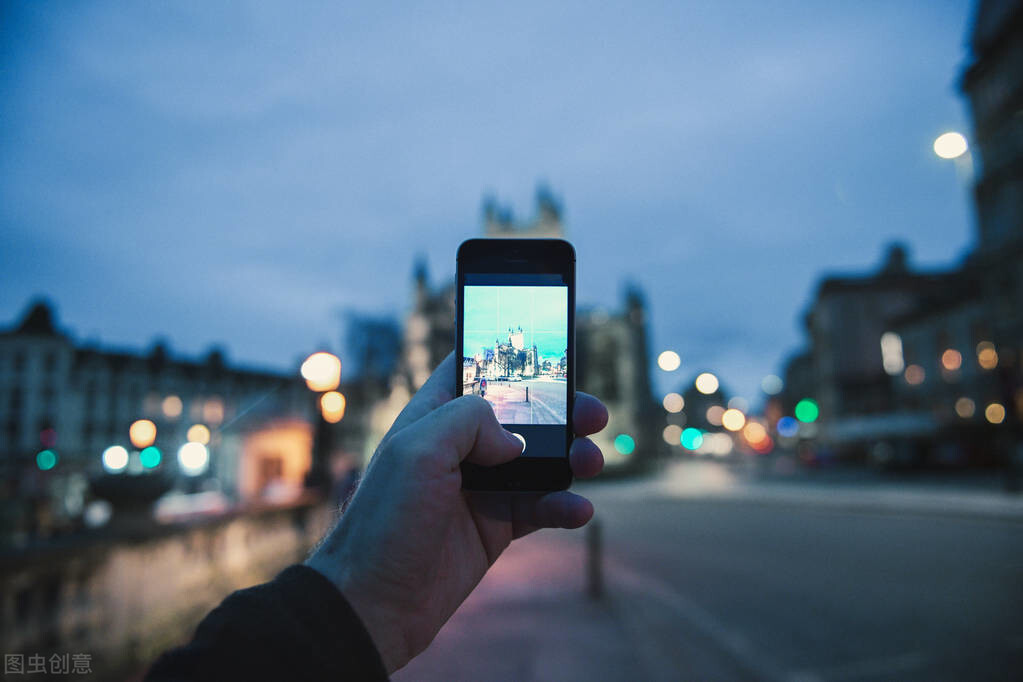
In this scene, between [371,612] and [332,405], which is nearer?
[371,612]

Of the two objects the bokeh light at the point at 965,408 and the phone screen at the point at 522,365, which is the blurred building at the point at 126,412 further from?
the bokeh light at the point at 965,408

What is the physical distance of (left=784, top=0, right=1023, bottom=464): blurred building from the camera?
28109 mm

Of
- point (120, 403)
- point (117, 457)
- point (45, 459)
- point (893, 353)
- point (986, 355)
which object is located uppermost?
point (893, 353)

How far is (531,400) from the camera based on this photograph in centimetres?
203

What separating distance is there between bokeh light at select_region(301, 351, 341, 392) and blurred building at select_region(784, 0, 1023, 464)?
10115 millimetres

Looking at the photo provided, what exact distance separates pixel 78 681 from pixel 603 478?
172 feet

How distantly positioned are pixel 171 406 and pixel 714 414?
23.5 m

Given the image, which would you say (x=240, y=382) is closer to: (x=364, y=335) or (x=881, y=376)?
(x=364, y=335)

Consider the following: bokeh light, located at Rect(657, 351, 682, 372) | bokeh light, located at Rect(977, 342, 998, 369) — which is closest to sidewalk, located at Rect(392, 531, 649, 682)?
bokeh light, located at Rect(657, 351, 682, 372)

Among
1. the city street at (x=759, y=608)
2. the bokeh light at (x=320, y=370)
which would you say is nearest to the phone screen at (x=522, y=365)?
the city street at (x=759, y=608)

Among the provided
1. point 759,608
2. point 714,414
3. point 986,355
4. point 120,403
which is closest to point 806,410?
point 714,414

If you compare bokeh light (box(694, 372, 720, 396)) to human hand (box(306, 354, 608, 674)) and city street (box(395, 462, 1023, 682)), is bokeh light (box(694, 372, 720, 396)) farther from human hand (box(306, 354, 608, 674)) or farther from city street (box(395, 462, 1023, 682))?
human hand (box(306, 354, 608, 674))

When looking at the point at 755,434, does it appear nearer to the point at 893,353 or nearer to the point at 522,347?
the point at 893,353

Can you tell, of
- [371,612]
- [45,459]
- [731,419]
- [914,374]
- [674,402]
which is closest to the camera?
[371,612]
